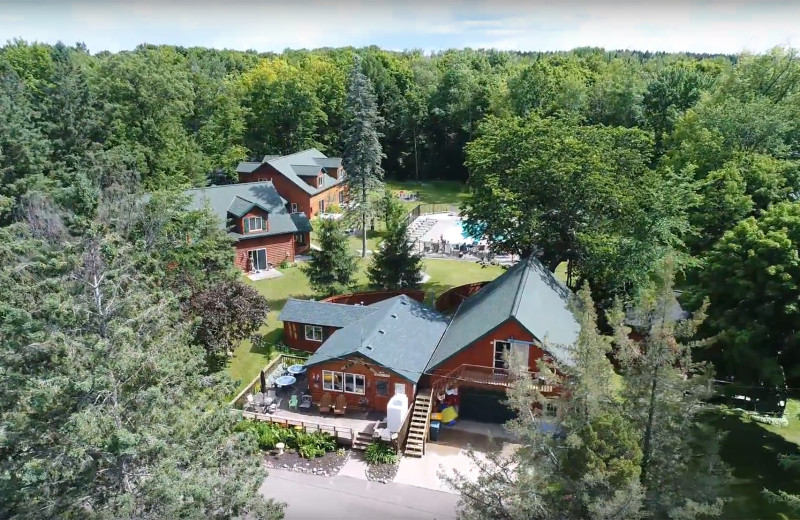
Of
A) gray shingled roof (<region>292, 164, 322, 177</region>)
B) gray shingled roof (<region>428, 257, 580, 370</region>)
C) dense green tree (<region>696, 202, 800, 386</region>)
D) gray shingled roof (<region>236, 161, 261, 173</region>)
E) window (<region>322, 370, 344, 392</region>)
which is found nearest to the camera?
dense green tree (<region>696, 202, 800, 386</region>)

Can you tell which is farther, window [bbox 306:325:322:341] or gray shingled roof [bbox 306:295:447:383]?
window [bbox 306:325:322:341]

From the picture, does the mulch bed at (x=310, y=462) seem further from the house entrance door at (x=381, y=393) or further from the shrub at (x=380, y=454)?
the house entrance door at (x=381, y=393)

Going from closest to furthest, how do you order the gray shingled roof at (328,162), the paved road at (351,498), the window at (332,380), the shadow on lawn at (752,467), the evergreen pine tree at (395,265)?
the shadow on lawn at (752,467) < the paved road at (351,498) < the window at (332,380) < the evergreen pine tree at (395,265) < the gray shingled roof at (328,162)

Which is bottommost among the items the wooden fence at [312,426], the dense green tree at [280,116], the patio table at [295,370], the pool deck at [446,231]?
the wooden fence at [312,426]

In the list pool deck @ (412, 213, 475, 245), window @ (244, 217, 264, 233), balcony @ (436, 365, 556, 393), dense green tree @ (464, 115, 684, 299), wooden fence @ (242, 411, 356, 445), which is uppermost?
dense green tree @ (464, 115, 684, 299)

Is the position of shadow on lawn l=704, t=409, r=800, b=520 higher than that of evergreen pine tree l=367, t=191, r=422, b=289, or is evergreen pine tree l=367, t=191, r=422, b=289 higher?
evergreen pine tree l=367, t=191, r=422, b=289

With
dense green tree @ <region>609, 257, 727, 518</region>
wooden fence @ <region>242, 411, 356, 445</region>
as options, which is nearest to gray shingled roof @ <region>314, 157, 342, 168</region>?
wooden fence @ <region>242, 411, 356, 445</region>

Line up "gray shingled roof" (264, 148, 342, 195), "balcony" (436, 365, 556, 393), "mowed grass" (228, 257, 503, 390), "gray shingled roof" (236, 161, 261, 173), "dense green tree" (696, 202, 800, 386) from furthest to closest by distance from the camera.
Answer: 1. "gray shingled roof" (236, 161, 261, 173)
2. "gray shingled roof" (264, 148, 342, 195)
3. "mowed grass" (228, 257, 503, 390)
4. "balcony" (436, 365, 556, 393)
5. "dense green tree" (696, 202, 800, 386)

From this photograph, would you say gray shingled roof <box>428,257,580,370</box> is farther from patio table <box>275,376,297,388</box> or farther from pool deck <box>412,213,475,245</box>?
pool deck <box>412,213,475,245</box>

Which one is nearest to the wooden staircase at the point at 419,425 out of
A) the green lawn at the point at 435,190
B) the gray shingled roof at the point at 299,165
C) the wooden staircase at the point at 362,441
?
the wooden staircase at the point at 362,441
